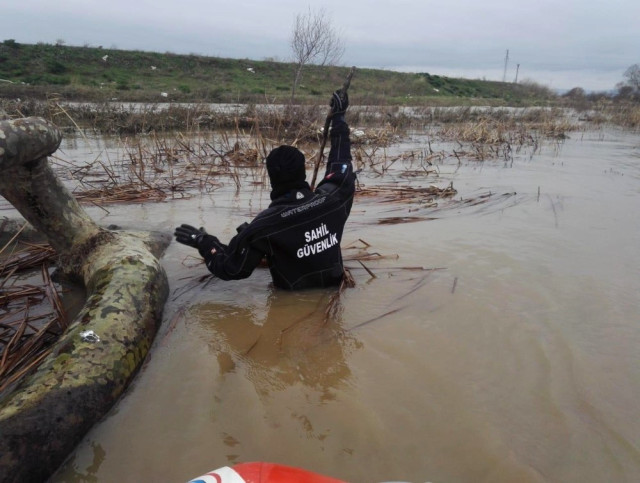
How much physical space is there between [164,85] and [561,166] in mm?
27471

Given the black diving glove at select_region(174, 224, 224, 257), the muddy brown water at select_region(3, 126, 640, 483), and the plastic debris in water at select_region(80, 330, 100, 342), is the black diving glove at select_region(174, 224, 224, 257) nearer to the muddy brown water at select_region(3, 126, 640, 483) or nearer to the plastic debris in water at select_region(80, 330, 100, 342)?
the muddy brown water at select_region(3, 126, 640, 483)

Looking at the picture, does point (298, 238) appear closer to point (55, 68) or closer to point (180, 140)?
point (180, 140)

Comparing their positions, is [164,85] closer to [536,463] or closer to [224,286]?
[224,286]

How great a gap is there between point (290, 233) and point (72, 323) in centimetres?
127

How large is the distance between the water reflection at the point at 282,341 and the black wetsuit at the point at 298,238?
7.1 inches

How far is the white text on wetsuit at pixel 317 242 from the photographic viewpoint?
2.80 meters

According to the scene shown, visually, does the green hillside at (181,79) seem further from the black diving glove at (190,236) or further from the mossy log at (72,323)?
the black diving glove at (190,236)

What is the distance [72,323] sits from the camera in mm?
2209

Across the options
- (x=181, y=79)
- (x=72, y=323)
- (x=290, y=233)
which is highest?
(x=181, y=79)

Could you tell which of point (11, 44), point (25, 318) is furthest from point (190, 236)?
point (11, 44)

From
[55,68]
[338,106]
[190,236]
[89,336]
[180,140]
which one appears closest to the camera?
[89,336]

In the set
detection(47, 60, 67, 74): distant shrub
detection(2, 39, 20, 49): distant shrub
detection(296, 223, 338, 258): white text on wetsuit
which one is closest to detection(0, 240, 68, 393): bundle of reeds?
detection(296, 223, 338, 258): white text on wetsuit

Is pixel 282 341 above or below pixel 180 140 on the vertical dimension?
below

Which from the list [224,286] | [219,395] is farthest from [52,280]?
[219,395]
